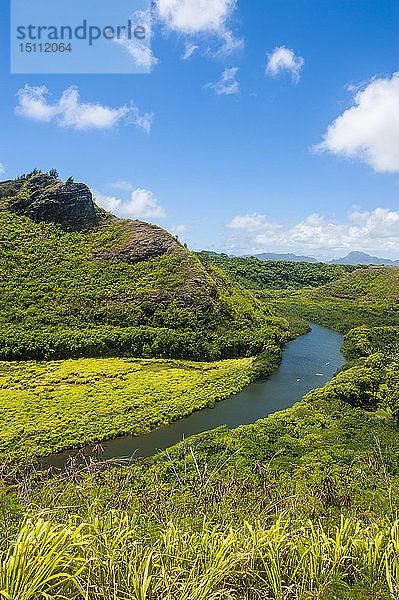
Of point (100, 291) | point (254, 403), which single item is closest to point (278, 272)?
point (100, 291)

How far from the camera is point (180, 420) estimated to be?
23047 mm

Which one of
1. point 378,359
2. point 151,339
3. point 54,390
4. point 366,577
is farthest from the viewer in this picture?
point 151,339

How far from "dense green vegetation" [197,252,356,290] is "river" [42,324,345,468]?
59553 millimetres

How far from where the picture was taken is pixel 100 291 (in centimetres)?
4434

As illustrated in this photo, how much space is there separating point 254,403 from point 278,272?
97338mm

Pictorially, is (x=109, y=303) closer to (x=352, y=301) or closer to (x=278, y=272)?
(x=352, y=301)

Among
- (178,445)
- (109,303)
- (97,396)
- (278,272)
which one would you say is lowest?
(178,445)

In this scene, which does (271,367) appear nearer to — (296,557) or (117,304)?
(117,304)

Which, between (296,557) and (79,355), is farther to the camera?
(79,355)

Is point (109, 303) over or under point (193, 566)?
over

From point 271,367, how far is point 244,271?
78.9m

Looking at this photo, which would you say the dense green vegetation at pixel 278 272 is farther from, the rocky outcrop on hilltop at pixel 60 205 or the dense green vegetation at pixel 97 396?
the dense green vegetation at pixel 97 396

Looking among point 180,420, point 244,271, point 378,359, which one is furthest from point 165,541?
point 244,271

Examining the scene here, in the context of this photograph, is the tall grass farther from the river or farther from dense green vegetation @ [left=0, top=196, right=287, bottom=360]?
dense green vegetation @ [left=0, top=196, right=287, bottom=360]
